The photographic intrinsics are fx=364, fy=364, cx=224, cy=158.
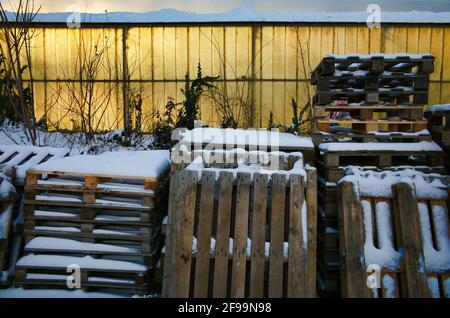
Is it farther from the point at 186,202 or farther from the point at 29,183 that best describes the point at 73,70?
the point at 186,202

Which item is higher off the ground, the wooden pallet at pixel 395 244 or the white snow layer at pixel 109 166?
the white snow layer at pixel 109 166

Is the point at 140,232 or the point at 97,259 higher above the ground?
the point at 140,232

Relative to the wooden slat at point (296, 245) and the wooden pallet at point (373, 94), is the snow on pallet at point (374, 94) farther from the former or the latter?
the wooden slat at point (296, 245)

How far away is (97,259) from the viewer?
3.75 meters

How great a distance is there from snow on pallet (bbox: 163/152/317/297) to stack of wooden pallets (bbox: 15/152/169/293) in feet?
1.58

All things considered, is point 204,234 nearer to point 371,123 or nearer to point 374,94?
point 371,123

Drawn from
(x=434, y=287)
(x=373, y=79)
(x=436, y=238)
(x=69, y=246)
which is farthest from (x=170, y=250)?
(x=373, y=79)

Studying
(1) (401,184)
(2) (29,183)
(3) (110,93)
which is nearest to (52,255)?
(2) (29,183)

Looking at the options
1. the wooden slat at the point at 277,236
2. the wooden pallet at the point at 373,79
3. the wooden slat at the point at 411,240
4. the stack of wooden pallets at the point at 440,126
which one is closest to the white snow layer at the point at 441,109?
the stack of wooden pallets at the point at 440,126

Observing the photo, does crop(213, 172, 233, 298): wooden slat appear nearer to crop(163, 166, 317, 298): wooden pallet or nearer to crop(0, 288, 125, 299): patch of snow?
crop(163, 166, 317, 298): wooden pallet

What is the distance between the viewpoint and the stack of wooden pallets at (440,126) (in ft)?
13.9

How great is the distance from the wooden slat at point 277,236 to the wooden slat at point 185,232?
72 cm

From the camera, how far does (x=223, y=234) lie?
129 inches
